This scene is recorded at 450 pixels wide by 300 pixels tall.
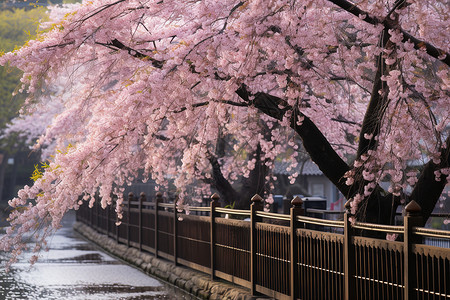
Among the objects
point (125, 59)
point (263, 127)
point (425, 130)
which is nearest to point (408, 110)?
point (425, 130)

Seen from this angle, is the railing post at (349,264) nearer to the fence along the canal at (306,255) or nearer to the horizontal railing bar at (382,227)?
the fence along the canal at (306,255)

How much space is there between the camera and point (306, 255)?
9.62 m

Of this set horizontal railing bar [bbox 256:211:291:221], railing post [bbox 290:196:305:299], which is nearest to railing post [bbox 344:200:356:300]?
railing post [bbox 290:196:305:299]

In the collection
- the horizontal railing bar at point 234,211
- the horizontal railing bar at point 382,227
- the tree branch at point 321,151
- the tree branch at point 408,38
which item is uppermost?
the tree branch at point 408,38

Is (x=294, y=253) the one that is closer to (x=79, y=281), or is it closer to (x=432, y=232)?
(x=432, y=232)

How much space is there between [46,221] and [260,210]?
335cm

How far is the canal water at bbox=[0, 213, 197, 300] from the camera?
13.6 meters

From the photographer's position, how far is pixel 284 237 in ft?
34.3

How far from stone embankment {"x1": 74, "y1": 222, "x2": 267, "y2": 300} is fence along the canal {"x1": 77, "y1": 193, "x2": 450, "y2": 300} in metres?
0.19

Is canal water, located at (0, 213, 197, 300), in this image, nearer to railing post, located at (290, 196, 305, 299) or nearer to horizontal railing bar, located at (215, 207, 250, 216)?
horizontal railing bar, located at (215, 207, 250, 216)

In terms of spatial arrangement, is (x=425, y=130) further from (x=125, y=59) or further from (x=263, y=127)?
(x=263, y=127)

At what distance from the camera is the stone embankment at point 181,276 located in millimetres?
12289

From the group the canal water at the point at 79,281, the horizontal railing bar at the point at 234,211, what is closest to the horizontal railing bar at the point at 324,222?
the horizontal railing bar at the point at 234,211

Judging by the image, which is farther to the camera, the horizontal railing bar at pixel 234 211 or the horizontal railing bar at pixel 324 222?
the horizontal railing bar at pixel 234 211
